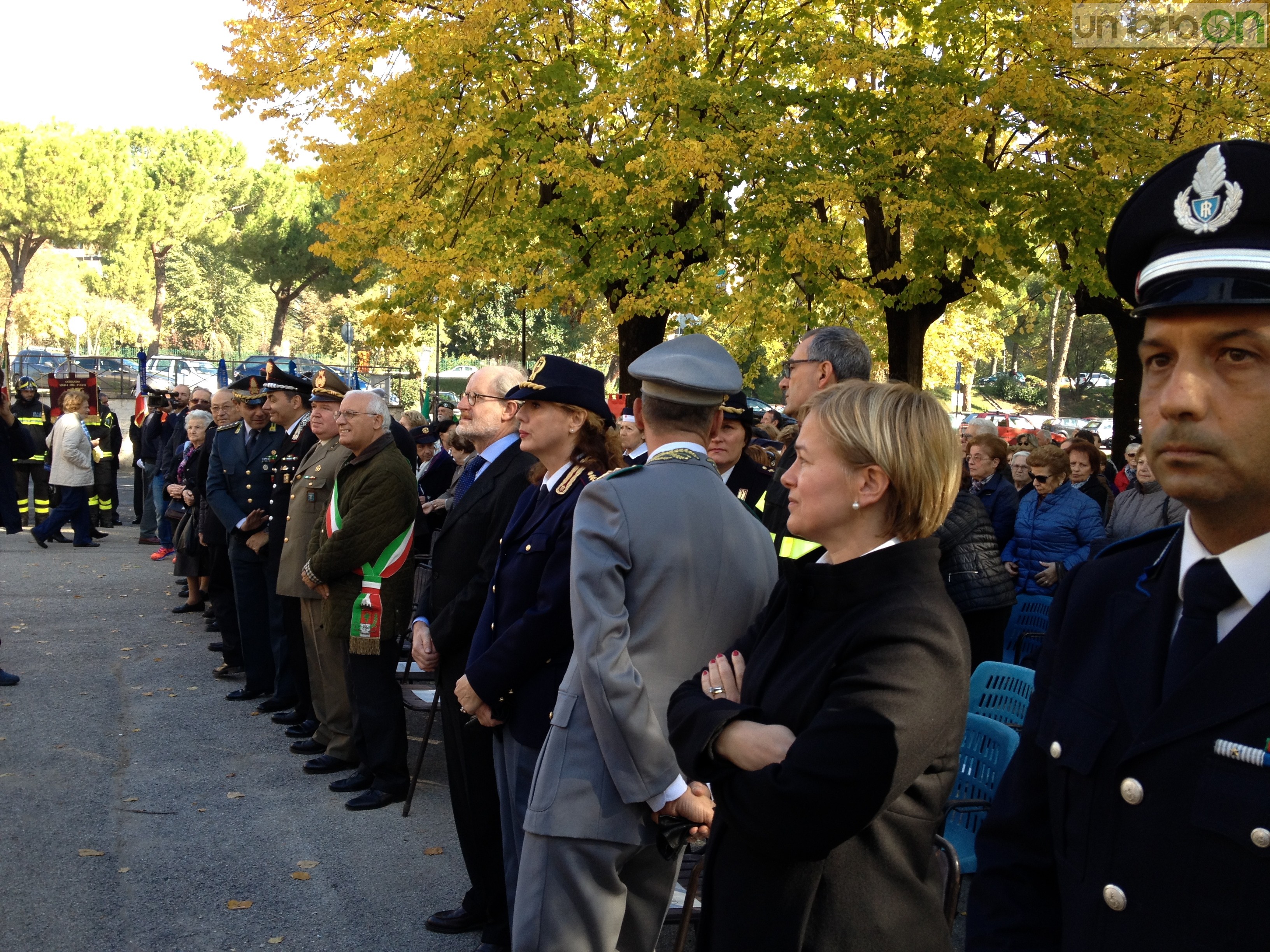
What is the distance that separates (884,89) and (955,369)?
2388 centimetres

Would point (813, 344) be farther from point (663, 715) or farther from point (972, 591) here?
point (663, 715)

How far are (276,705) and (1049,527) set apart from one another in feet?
17.6

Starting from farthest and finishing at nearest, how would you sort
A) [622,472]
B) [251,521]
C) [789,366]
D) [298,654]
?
1. [251,521]
2. [298,654]
3. [789,366]
4. [622,472]

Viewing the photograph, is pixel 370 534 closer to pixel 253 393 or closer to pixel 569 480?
pixel 569 480

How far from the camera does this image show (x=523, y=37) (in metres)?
13.4

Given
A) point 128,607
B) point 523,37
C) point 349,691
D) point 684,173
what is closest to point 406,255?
point 523,37

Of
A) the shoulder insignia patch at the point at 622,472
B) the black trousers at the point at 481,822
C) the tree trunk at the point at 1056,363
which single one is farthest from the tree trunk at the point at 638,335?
the tree trunk at the point at 1056,363

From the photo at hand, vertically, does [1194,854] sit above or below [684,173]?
below

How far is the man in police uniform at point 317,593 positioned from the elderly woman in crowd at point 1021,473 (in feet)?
16.7

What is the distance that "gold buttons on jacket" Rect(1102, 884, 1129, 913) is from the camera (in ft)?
4.42

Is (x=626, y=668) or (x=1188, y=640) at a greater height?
(x=1188, y=640)

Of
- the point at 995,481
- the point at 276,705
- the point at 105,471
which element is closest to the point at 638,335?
the point at 995,481

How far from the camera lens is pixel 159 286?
53.8 m

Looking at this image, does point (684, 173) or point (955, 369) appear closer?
point (684, 173)
